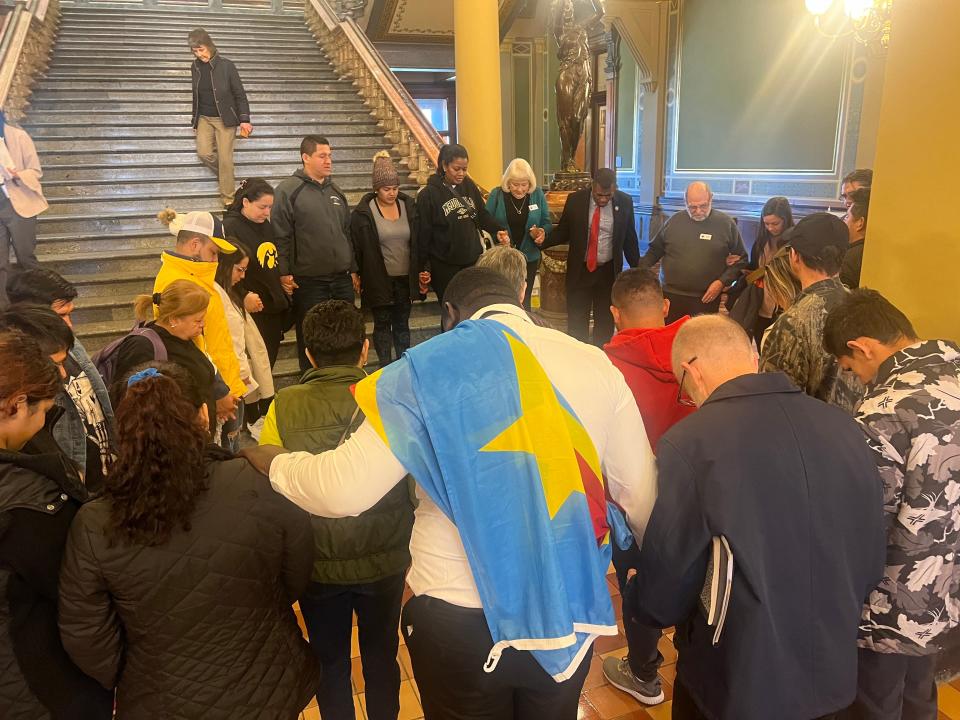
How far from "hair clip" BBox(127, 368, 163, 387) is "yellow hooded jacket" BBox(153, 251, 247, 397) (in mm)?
1306

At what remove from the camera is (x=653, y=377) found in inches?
80.9

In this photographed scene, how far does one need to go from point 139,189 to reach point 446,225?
366 centimetres

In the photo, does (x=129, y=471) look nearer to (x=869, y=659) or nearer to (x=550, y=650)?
(x=550, y=650)

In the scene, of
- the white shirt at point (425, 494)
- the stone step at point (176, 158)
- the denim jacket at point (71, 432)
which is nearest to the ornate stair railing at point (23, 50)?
the stone step at point (176, 158)

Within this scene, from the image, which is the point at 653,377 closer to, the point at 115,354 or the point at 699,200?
the point at 115,354

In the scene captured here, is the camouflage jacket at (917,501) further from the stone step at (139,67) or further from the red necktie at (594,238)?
the stone step at (139,67)

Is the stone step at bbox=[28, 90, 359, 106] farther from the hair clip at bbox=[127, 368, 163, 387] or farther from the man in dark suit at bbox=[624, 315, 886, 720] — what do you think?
the man in dark suit at bbox=[624, 315, 886, 720]

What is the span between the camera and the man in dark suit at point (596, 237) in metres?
4.83

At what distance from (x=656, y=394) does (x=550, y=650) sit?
3.23 feet

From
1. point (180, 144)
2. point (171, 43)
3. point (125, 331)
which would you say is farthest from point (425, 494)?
point (171, 43)

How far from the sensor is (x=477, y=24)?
5.76m

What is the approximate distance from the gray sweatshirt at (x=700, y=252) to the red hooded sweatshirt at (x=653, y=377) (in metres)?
2.65

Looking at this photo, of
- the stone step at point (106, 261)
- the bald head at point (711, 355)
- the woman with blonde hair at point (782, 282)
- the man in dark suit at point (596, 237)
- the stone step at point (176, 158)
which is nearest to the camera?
the bald head at point (711, 355)

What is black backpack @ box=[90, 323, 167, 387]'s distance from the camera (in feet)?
7.77
